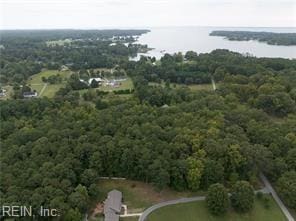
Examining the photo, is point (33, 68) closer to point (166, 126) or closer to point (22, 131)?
point (22, 131)

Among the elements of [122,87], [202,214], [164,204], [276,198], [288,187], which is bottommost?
[202,214]

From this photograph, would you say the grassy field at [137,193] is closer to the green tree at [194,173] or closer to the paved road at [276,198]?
the green tree at [194,173]

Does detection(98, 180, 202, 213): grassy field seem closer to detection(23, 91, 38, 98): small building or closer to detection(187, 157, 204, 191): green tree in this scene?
detection(187, 157, 204, 191): green tree

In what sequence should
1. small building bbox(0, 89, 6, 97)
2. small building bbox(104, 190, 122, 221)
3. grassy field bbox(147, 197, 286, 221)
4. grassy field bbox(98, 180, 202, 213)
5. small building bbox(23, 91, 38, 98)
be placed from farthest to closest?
small building bbox(0, 89, 6, 97) → small building bbox(23, 91, 38, 98) → grassy field bbox(98, 180, 202, 213) → grassy field bbox(147, 197, 286, 221) → small building bbox(104, 190, 122, 221)

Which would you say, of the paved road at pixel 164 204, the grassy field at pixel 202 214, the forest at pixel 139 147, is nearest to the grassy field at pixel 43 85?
the forest at pixel 139 147

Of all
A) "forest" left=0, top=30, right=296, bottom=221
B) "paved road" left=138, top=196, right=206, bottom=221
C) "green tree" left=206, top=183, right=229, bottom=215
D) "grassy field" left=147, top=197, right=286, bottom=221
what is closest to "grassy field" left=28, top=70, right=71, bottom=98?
"forest" left=0, top=30, right=296, bottom=221

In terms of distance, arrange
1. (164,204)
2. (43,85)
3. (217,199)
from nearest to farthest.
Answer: (217,199), (164,204), (43,85)

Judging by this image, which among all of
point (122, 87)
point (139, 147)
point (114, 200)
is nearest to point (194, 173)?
point (139, 147)

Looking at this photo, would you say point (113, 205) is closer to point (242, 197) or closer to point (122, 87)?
point (242, 197)
